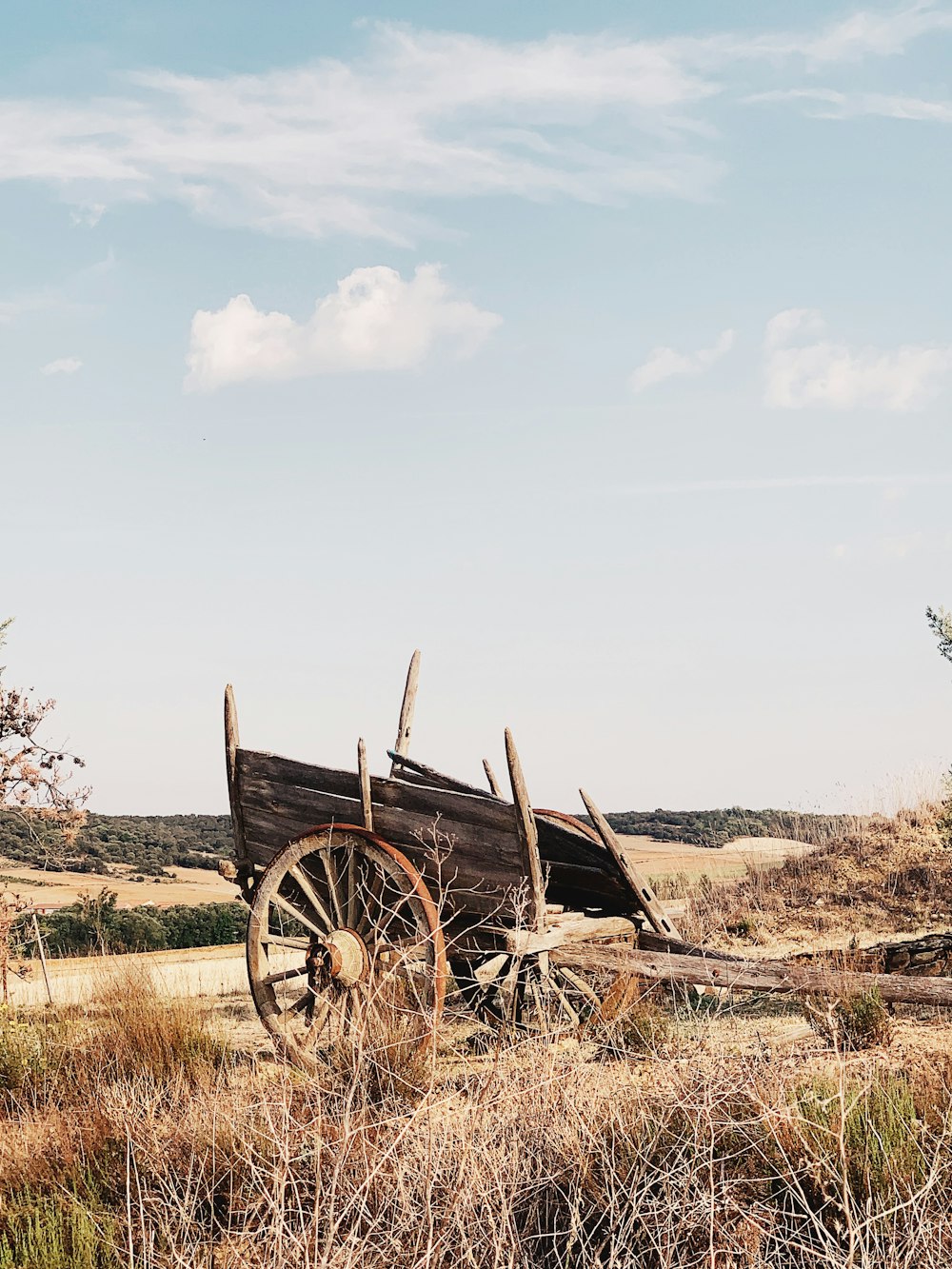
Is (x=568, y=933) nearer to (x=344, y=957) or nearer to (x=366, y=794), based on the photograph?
(x=344, y=957)

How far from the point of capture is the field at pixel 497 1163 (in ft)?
11.6

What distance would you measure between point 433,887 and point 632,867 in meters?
1.34

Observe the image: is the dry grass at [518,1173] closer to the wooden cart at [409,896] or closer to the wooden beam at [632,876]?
the wooden cart at [409,896]

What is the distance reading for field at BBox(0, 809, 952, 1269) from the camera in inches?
139

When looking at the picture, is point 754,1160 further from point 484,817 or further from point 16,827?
point 16,827

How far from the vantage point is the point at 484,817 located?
598cm

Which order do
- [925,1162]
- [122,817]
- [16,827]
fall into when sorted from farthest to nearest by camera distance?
1. [122,817]
2. [16,827]
3. [925,1162]

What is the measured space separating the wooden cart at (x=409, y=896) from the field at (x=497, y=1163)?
428 mm

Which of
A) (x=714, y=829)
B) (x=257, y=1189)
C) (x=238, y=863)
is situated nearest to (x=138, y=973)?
(x=238, y=863)

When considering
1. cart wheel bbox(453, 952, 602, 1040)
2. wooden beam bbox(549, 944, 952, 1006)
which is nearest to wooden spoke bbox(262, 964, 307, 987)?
cart wheel bbox(453, 952, 602, 1040)

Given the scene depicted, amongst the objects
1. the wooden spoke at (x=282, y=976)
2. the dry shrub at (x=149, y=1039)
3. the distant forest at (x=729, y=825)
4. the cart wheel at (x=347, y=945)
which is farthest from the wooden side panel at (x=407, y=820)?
the distant forest at (x=729, y=825)

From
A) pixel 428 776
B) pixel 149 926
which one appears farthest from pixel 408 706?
pixel 149 926

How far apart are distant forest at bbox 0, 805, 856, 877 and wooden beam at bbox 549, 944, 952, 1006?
5307 mm

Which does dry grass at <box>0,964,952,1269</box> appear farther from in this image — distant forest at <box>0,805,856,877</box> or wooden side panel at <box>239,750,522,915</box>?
distant forest at <box>0,805,856,877</box>
